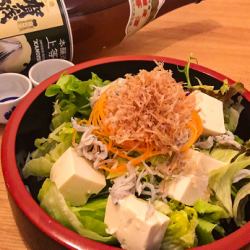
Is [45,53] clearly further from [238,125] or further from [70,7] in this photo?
[238,125]

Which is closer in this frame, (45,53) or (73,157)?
(73,157)

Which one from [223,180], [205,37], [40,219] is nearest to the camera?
[40,219]

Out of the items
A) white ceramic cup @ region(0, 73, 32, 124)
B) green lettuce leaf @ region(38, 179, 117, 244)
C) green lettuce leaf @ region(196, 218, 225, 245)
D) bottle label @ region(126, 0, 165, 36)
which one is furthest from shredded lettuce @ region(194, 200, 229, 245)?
bottle label @ region(126, 0, 165, 36)

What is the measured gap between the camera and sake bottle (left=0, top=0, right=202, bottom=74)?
0.97m

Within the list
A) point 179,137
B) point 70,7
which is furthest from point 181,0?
point 179,137

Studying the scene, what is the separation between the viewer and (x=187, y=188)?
2.12 ft

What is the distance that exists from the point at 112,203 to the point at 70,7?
0.58 metres

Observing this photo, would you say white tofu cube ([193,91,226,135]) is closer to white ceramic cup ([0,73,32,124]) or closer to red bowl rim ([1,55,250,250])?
red bowl rim ([1,55,250,250])

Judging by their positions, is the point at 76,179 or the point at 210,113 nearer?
the point at 76,179

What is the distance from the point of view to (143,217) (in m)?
0.58

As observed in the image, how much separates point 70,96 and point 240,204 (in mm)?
355

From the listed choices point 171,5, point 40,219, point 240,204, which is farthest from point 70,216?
point 171,5

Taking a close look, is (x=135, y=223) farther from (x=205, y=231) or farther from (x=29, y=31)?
(x=29, y=31)

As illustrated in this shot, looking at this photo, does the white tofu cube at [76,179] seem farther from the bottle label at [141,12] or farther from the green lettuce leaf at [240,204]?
the bottle label at [141,12]
